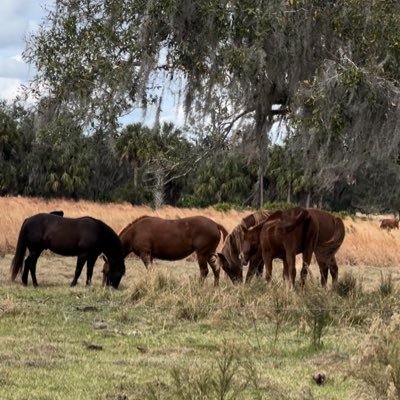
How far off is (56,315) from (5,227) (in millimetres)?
10990

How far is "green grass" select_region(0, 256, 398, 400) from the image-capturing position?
6305 millimetres

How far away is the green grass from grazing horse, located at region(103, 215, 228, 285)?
1968mm

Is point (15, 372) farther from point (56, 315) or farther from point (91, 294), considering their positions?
point (91, 294)

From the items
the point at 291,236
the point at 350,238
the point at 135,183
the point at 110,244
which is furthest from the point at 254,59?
the point at 135,183

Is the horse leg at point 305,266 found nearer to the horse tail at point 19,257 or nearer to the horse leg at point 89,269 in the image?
the horse leg at point 89,269

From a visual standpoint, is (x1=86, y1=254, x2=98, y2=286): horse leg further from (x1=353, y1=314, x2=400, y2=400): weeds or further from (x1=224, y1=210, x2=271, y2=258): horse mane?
(x1=353, y1=314, x2=400, y2=400): weeds

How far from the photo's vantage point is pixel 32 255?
14398 mm

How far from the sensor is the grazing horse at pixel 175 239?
15336 millimetres

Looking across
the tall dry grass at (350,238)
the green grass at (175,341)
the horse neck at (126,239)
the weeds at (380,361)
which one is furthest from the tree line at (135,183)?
the weeds at (380,361)

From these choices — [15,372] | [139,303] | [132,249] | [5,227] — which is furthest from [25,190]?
[15,372]

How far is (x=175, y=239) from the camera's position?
1535cm

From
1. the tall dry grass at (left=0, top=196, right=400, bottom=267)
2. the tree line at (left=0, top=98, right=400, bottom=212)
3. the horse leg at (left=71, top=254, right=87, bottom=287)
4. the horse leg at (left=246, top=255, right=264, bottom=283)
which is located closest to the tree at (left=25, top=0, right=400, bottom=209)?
the horse leg at (left=246, top=255, right=264, bottom=283)

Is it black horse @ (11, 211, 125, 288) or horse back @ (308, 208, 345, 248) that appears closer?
horse back @ (308, 208, 345, 248)

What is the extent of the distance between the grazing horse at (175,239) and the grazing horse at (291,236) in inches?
64.9
